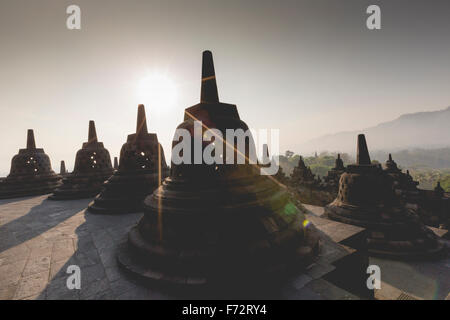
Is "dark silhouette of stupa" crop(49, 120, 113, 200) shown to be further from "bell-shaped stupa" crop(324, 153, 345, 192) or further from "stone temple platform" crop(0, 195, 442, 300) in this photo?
"bell-shaped stupa" crop(324, 153, 345, 192)

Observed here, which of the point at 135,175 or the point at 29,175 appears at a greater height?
the point at 135,175

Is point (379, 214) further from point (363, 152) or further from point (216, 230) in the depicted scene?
point (216, 230)

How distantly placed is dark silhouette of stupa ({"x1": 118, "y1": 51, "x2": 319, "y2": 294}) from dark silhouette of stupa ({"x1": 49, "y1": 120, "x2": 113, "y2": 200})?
1075cm

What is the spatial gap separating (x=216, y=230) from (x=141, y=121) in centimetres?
883

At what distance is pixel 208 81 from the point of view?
585 centimetres

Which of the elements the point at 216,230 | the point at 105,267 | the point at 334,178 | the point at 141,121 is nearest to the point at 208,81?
the point at 216,230

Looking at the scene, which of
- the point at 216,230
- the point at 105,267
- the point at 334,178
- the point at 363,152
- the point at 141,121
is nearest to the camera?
the point at 216,230

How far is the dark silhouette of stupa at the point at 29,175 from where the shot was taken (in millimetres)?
14547

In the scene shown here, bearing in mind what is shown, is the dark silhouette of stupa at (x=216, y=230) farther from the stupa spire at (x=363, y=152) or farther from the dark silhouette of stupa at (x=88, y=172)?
the dark silhouette of stupa at (x=88, y=172)

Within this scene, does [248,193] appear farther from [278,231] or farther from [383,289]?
[383,289]

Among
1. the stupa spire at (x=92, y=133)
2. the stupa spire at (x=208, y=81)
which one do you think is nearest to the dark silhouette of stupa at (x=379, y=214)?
the stupa spire at (x=208, y=81)

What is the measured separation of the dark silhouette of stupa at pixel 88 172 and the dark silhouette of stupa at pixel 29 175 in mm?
4124

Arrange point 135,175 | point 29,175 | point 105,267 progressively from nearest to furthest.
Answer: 1. point 105,267
2. point 135,175
3. point 29,175
